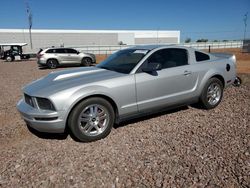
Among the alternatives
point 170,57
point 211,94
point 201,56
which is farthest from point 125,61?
point 211,94

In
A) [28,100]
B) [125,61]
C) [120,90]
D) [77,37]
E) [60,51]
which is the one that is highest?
[77,37]

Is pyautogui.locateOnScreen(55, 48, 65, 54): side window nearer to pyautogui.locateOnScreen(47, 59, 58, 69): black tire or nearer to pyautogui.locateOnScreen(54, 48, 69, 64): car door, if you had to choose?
pyautogui.locateOnScreen(54, 48, 69, 64): car door

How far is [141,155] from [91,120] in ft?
3.23

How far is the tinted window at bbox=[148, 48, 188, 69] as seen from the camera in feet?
15.0

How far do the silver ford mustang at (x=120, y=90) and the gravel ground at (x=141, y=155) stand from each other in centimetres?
34

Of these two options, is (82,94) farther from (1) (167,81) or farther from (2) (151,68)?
(1) (167,81)

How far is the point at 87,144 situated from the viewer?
3834 millimetres

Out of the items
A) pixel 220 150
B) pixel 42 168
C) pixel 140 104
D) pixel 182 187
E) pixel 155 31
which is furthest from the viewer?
pixel 155 31

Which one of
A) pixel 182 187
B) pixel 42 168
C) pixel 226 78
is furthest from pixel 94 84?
pixel 226 78

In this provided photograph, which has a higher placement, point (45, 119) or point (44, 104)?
point (44, 104)

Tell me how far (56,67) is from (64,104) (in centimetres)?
1479

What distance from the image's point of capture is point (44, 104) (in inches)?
142

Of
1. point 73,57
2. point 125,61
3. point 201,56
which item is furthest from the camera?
point 73,57

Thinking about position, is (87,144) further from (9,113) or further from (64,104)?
(9,113)
